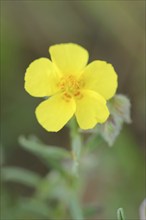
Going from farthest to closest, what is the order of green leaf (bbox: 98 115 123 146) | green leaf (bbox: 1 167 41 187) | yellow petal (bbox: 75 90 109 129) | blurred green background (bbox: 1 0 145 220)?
blurred green background (bbox: 1 0 145 220)
green leaf (bbox: 1 167 41 187)
green leaf (bbox: 98 115 123 146)
yellow petal (bbox: 75 90 109 129)

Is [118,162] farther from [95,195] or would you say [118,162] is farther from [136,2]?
[136,2]

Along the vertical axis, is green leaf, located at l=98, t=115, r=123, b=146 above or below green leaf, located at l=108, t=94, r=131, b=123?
below

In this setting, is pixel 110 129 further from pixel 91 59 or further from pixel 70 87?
pixel 91 59

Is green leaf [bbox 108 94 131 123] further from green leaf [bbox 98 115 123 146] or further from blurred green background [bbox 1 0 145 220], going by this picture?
blurred green background [bbox 1 0 145 220]

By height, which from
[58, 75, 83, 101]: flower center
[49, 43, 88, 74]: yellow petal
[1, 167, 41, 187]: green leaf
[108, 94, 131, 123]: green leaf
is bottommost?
[1, 167, 41, 187]: green leaf

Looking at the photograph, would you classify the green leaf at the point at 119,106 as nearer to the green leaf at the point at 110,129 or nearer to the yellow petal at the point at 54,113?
the green leaf at the point at 110,129

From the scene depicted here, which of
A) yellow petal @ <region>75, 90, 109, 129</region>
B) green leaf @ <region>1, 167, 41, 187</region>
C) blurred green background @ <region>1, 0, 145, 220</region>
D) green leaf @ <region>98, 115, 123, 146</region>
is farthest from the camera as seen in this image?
blurred green background @ <region>1, 0, 145, 220</region>

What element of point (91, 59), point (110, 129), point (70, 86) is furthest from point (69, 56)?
point (91, 59)

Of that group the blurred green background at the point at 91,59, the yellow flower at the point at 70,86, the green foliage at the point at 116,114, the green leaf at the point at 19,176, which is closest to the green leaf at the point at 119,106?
the green foliage at the point at 116,114

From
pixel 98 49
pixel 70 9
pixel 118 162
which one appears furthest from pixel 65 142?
pixel 70 9

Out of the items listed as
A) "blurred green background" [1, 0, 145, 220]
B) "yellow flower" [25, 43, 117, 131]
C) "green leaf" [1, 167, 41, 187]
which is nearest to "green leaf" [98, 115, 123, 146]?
"yellow flower" [25, 43, 117, 131]
